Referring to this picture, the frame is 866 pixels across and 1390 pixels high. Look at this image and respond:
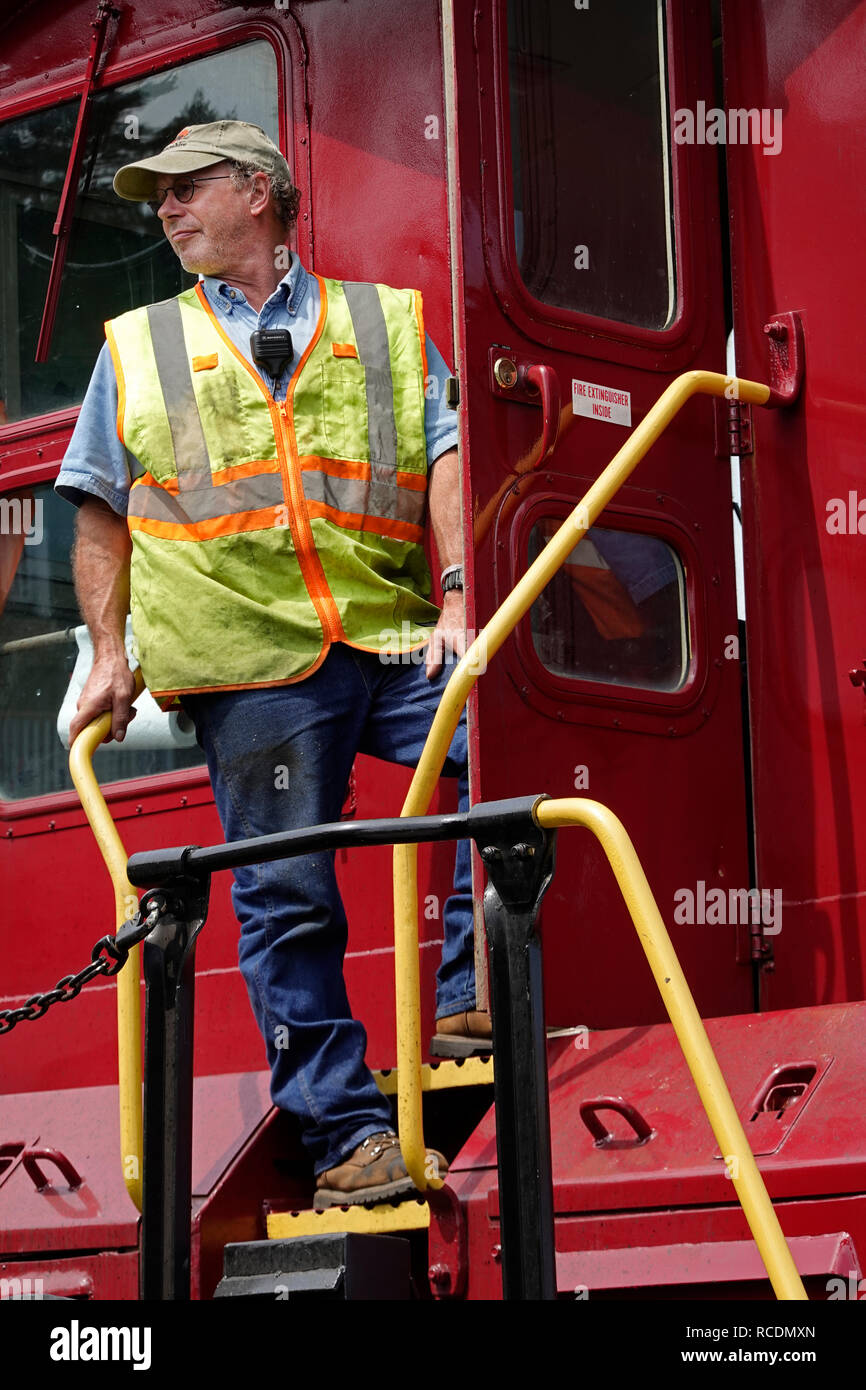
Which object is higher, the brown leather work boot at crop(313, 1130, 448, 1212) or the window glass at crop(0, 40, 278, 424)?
the window glass at crop(0, 40, 278, 424)

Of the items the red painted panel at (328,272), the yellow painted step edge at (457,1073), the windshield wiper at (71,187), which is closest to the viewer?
the yellow painted step edge at (457,1073)

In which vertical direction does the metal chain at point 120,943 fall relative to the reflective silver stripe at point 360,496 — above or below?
below

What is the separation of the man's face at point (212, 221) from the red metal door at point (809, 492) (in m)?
1.00

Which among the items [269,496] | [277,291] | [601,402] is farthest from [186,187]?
[601,402]

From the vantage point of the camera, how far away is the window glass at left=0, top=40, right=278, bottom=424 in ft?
14.2

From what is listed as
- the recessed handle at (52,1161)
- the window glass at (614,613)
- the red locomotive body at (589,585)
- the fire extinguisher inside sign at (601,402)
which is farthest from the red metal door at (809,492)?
the recessed handle at (52,1161)

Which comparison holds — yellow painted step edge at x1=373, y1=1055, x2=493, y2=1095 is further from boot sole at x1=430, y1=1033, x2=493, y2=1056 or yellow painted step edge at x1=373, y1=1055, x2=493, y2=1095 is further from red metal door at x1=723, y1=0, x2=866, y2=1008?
red metal door at x1=723, y1=0, x2=866, y2=1008

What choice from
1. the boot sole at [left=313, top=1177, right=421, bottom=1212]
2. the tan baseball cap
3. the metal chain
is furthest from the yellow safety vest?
the metal chain

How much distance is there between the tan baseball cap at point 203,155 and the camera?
3.70m

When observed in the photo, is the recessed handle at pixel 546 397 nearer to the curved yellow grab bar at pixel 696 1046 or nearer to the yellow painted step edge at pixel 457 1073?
the yellow painted step edge at pixel 457 1073

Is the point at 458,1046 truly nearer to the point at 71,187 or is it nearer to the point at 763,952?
the point at 763,952

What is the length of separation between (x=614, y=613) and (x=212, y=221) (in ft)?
3.53

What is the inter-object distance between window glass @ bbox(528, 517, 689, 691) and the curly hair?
851 mm
